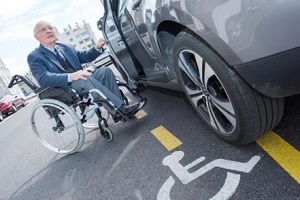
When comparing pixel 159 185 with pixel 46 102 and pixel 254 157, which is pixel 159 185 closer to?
pixel 254 157

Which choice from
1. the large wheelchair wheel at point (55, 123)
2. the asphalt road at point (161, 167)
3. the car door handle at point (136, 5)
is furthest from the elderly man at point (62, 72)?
the car door handle at point (136, 5)

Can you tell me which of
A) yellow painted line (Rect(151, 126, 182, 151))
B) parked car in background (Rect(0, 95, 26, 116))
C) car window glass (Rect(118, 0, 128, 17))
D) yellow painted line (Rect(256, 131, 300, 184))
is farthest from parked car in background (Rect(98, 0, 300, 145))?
parked car in background (Rect(0, 95, 26, 116))

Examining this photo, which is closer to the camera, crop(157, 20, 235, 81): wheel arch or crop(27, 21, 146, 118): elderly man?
crop(157, 20, 235, 81): wheel arch

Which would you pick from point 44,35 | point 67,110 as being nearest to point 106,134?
point 67,110

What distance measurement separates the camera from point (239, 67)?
1.42 metres

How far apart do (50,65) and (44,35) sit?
383 mm

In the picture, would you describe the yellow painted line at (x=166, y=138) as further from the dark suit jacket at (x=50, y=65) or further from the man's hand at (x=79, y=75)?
the dark suit jacket at (x=50, y=65)

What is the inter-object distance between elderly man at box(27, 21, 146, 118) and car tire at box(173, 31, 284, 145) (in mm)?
1042

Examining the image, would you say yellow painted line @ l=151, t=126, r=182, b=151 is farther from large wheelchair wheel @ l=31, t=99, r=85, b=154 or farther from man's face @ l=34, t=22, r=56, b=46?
man's face @ l=34, t=22, r=56, b=46

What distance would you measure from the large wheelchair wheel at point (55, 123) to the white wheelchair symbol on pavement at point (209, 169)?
1.20 meters

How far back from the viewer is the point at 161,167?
221 cm

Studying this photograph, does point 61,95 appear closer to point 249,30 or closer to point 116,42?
point 116,42

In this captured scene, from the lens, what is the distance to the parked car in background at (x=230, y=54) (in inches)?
48.4

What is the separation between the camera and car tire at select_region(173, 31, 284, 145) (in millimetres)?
1568
